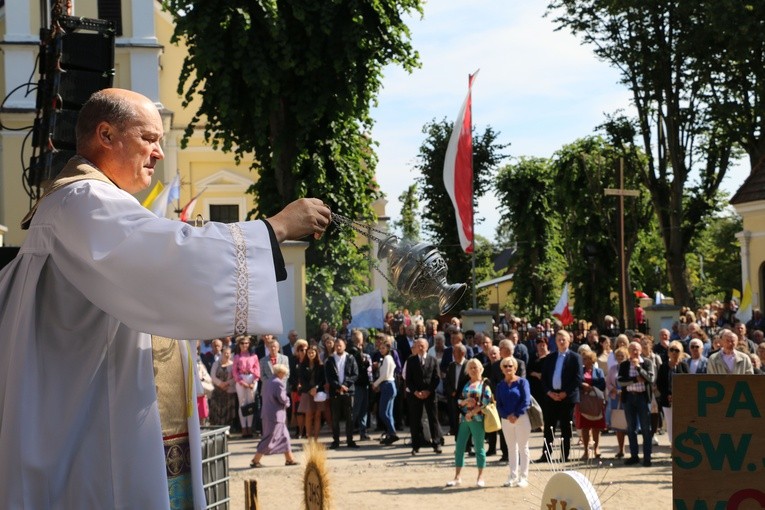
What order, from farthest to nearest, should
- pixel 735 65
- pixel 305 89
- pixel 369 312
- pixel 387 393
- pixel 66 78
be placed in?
1. pixel 735 65
2. pixel 305 89
3. pixel 369 312
4. pixel 387 393
5. pixel 66 78

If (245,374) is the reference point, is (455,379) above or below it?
below

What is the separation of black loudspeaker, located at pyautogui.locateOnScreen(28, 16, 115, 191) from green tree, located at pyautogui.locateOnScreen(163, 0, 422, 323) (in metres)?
16.3

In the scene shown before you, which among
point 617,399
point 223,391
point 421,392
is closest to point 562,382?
point 617,399

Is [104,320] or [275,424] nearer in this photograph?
[104,320]

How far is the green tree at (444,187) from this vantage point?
45625 mm

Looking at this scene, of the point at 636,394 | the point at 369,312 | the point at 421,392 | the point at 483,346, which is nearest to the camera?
the point at 636,394

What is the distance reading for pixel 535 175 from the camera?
53.6m

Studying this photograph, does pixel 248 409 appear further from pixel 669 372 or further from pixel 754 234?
pixel 754 234

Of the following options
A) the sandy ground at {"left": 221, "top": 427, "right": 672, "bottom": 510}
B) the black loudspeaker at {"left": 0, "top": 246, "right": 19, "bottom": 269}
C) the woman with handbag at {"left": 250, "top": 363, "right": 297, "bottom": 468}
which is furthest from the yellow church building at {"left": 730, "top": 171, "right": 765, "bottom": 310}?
the black loudspeaker at {"left": 0, "top": 246, "right": 19, "bottom": 269}

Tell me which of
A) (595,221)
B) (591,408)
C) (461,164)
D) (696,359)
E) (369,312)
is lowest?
(591,408)

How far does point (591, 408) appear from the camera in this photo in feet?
53.6

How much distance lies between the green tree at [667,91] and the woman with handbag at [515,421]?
24.4 metres

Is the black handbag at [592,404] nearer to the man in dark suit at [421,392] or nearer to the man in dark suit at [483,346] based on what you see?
the man in dark suit at [483,346]

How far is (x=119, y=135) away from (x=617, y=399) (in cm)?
1469
